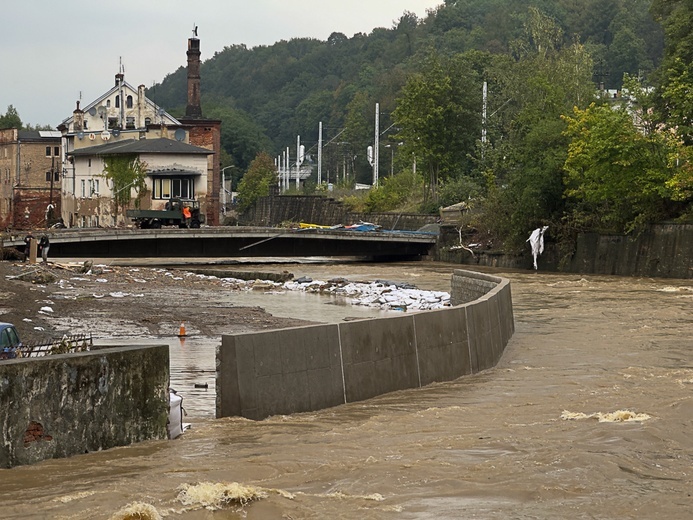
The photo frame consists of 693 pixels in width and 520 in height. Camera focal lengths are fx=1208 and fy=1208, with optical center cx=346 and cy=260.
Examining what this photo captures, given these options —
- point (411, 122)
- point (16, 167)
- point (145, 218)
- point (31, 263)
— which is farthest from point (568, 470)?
point (16, 167)

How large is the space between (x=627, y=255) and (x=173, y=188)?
135 ft

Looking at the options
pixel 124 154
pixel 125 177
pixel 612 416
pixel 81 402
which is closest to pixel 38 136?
pixel 124 154

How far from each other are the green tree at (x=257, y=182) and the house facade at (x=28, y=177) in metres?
27.9

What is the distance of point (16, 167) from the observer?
369 feet

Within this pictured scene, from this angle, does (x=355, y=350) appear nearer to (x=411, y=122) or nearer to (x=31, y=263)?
(x=31, y=263)

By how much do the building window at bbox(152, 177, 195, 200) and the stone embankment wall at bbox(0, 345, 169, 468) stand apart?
72901 millimetres

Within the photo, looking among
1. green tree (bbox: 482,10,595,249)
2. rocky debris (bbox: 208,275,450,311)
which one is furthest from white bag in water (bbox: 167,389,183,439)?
green tree (bbox: 482,10,595,249)

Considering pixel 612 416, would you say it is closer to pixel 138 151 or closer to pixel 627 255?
pixel 627 255

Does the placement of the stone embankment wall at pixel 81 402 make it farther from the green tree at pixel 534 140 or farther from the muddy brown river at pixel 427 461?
the green tree at pixel 534 140

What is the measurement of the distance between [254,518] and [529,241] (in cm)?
4922

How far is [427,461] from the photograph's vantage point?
1226 centimetres

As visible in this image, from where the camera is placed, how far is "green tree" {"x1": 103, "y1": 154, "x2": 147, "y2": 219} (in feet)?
274

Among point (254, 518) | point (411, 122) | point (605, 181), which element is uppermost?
point (411, 122)

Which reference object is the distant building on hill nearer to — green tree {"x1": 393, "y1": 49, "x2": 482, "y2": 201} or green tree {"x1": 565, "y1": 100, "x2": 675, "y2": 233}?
green tree {"x1": 393, "y1": 49, "x2": 482, "y2": 201}
